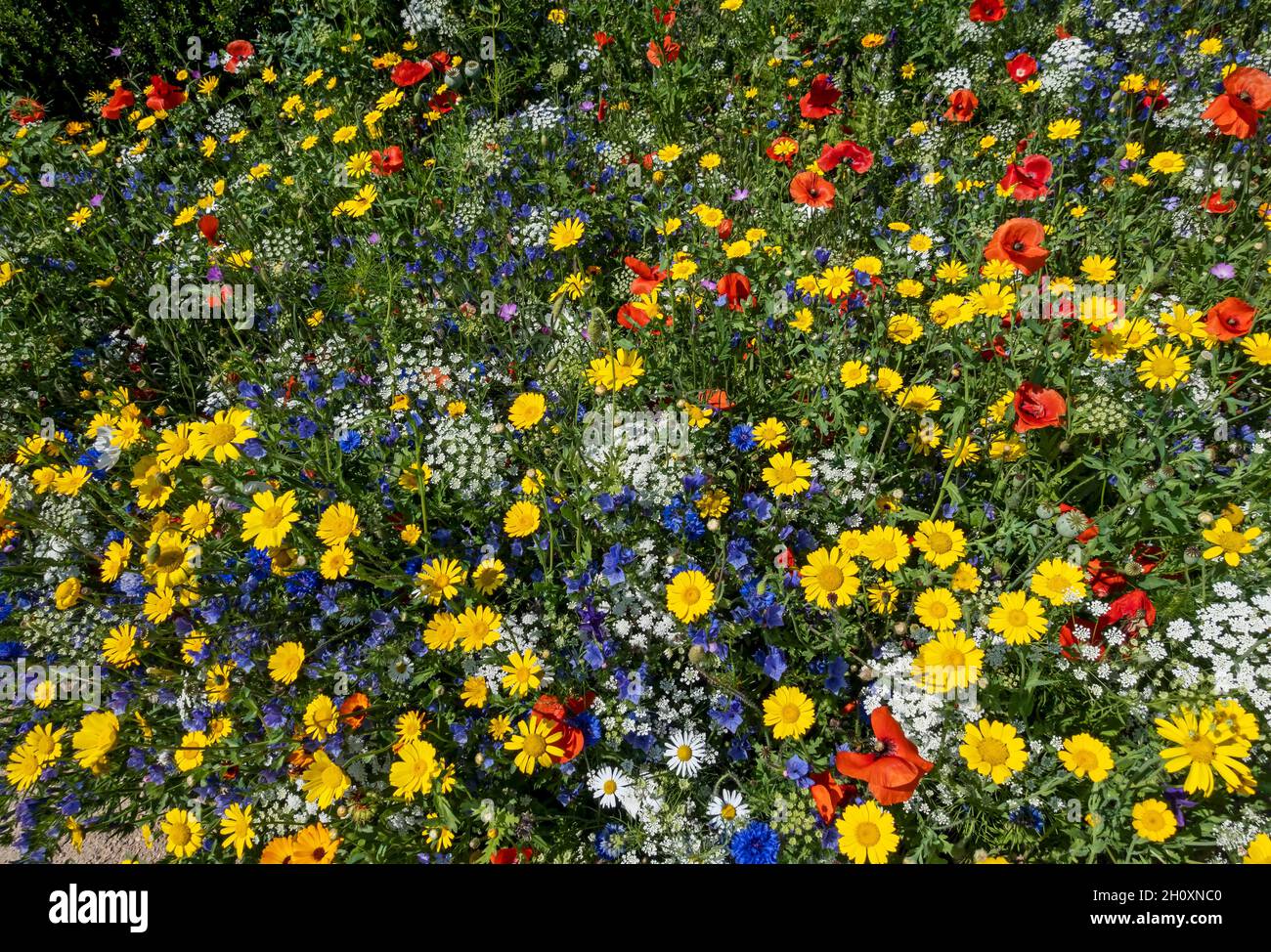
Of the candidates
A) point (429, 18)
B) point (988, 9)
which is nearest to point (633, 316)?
point (988, 9)

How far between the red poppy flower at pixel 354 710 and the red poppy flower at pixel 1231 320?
10.7 ft

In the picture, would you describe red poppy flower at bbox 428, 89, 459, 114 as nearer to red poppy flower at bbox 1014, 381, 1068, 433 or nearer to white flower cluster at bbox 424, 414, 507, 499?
white flower cluster at bbox 424, 414, 507, 499

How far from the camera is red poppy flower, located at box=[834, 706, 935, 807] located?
1.72 metres

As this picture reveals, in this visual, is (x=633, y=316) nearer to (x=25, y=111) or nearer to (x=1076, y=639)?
(x=1076, y=639)

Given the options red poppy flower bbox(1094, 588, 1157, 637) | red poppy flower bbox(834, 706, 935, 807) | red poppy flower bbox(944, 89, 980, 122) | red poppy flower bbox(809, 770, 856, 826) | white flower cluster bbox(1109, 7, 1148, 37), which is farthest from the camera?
white flower cluster bbox(1109, 7, 1148, 37)

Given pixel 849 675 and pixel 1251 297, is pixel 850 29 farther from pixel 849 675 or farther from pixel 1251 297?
pixel 849 675

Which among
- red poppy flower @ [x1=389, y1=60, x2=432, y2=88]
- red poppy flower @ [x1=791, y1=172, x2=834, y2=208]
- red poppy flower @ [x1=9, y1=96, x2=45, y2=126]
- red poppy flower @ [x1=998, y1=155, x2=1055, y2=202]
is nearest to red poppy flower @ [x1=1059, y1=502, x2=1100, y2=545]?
red poppy flower @ [x1=998, y1=155, x2=1055, y2=202]

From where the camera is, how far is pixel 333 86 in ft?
15.6

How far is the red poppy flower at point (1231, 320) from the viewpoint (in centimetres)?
234

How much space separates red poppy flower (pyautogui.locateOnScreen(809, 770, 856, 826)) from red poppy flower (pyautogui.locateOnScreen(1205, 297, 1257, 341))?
201cm

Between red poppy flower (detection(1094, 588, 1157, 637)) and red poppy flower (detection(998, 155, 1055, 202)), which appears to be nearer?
red poppy flower (detection(1094, 588, 1157, 637))

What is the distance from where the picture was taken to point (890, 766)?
1.73 metres

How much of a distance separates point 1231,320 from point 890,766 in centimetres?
201
